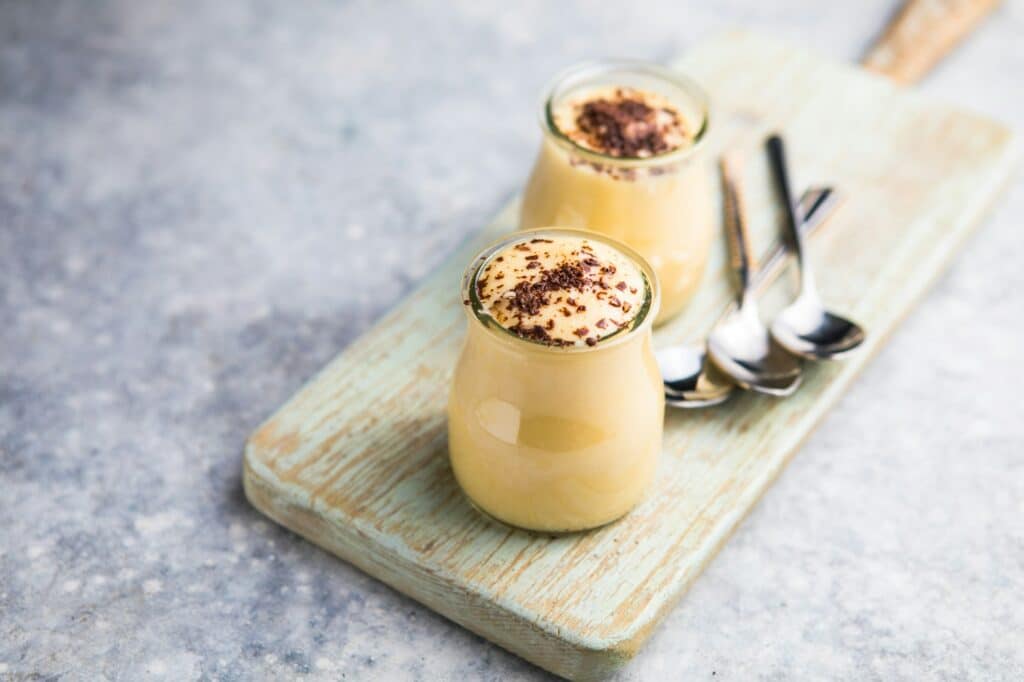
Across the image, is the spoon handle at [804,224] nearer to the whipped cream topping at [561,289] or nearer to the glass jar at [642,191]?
the glass jar at [642,191]

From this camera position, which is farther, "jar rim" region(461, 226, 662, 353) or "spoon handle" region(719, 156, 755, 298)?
"spoon handle" region(719, 156, 755, 298)

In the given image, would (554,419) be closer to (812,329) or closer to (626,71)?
(812,329)

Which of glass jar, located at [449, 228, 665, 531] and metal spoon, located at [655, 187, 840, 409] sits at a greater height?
glass jar, located at [449, 228, 665, 531]

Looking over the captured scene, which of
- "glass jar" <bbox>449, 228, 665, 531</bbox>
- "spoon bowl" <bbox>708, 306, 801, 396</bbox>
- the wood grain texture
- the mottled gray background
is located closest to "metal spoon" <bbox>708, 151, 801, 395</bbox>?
"spoon bowl" <bbox>708, 306, 801, 396</bbox>

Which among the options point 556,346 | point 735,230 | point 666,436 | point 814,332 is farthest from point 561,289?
point 735,230

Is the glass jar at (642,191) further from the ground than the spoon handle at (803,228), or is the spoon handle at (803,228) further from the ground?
the glass jar at (642,191)

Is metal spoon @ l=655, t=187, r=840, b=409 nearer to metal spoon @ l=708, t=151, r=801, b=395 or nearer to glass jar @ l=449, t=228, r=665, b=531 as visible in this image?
metal spoon @ l=708, t=151, r=801, b=395

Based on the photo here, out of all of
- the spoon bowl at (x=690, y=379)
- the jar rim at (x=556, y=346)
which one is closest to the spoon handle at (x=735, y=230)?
the spoon bowl at (x=690, y=379)
